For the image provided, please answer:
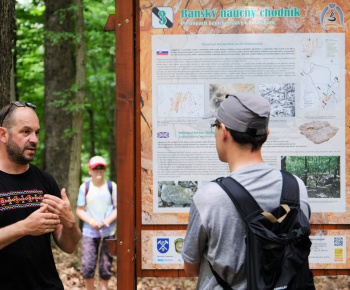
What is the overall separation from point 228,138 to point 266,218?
0.46 metres

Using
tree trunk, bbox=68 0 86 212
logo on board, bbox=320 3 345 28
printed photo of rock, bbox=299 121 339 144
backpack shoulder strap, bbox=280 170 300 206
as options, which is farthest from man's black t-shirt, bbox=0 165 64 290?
tree trunk, bbox=68 0 86 212

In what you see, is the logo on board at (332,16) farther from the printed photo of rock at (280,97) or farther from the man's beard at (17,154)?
the man's beard at (17,154)

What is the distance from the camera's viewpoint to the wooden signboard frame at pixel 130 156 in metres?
3.64

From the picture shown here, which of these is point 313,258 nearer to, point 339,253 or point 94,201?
point 339,253

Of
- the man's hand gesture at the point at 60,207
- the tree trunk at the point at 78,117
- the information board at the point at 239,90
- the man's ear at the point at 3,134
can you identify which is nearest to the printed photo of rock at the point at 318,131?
the information board at the point at 239,90

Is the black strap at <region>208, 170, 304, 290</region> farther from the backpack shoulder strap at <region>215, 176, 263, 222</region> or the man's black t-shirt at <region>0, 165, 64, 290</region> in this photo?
the man's black t-shirt at <region>0, 165, 64, 290</region>

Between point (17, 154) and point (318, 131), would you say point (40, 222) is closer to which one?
point (17, 154)

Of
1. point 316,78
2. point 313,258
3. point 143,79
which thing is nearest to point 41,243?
point 143,79

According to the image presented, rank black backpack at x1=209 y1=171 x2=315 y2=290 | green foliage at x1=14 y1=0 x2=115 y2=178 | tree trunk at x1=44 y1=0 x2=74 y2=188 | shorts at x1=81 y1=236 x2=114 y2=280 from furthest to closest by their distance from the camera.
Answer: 1. tree trunk at x1=44 y1=0 x2=74 y2=188
2. green foliage at x1=14 y1=0 x2=115 y2=178
3. shorts at x1=81 y1=236 x2=114 y2=280
4. black backpack at x1=209 y1=171 x2=315 y2=290

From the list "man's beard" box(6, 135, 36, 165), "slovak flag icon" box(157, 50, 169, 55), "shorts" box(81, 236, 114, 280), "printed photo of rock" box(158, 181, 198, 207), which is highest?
"slovak flag icon" box(157, 50, 169, 55)

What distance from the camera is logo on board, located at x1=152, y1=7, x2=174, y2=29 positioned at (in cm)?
371

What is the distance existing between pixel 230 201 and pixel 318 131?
1.72 metres

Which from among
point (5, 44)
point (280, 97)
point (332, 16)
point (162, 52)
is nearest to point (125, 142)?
point (162, 52)

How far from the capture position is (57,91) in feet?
40.9
